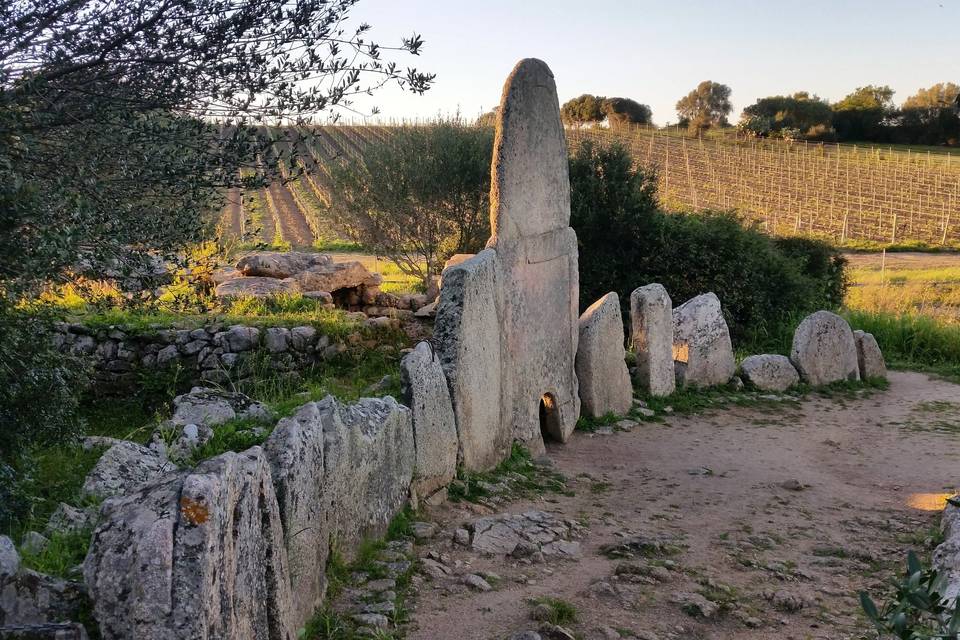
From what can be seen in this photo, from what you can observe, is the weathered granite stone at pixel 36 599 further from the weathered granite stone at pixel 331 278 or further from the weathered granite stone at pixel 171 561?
the weathered granite stone at pixel 331 278

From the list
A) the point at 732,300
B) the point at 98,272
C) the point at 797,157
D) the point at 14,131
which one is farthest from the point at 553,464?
the point at 797,157

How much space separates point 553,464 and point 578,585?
10.6 feet

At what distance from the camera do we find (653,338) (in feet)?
38.8

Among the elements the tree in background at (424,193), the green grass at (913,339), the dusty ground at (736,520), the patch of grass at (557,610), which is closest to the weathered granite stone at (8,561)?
the dusty ground at (736,520)

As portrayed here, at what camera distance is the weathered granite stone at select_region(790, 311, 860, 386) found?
517 inches

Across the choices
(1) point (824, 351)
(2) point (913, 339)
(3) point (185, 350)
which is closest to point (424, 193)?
(3) point (185, 350)

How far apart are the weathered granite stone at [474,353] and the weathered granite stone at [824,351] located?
6.07 metres

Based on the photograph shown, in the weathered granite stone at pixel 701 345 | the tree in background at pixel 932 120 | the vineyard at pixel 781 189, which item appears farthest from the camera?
the tree in background at pixel 932 120

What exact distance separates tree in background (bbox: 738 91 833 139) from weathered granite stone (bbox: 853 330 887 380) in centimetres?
5585

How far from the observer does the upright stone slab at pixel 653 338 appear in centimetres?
1175

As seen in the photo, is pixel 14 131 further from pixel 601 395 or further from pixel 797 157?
pixel 797 157

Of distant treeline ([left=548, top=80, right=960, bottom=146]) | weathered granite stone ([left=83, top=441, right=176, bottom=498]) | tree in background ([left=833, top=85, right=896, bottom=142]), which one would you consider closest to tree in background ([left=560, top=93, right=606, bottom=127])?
distant treeline ([left=548, top=80, right=960, bottom=146])

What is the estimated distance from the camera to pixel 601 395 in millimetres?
10969

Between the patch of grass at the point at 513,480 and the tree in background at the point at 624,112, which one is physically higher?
the tree in background at the point at 624,112
